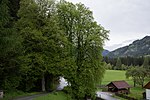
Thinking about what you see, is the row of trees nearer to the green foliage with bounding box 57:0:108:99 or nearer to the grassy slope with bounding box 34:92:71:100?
the green foliage with bounding box 57:0:108:99

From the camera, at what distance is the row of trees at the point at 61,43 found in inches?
1412

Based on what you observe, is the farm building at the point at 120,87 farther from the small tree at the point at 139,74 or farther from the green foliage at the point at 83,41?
the green foliage at the point at 83,41

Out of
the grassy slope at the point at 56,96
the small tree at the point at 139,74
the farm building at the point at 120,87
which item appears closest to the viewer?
the grassy slope at the point at 56,96

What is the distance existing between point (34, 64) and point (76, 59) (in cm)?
619

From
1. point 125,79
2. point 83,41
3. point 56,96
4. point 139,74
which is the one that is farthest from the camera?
point 125,79

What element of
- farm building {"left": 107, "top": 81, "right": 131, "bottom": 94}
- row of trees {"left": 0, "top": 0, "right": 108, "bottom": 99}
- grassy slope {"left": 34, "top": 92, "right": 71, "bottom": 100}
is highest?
row of trees {"left": 0, "top": 0, "right": 108, "bottom": 99}

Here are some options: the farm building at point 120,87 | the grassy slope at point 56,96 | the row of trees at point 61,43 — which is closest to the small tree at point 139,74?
the farm building at point 120,87

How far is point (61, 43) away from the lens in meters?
37.2

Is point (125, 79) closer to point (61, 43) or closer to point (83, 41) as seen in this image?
point (83, 41)

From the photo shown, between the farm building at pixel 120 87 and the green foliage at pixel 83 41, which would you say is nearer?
the green foliage at pixel 83 41

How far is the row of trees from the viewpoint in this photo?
35.9 meters

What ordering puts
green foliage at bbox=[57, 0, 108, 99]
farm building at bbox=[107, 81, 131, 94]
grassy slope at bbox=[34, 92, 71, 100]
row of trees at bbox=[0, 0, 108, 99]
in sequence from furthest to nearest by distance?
farm building at bbox=[107, 81, 131, 94]
green foliage at bbox=[57, 0, 108, 99]
row of trees at bbox=[0, 0, 108, 99]
grassy slope at bbox=[34, 92, 71, 100]

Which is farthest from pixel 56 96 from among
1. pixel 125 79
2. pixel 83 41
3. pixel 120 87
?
pixel 125 79

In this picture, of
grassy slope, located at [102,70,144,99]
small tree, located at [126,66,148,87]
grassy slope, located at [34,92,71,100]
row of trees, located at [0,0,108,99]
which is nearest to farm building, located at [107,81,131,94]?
grassy slope, located at [102,70,144,99]
